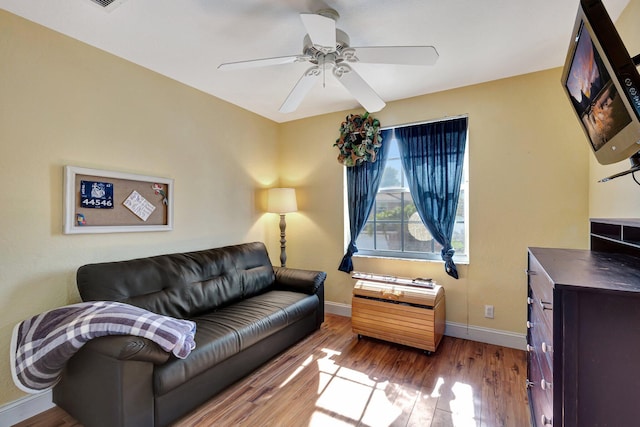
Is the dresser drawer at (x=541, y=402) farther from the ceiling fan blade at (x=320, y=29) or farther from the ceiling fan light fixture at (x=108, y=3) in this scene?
the ceiling fan light fixture at (x=108, y=3)

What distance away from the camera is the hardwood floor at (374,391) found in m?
1.78

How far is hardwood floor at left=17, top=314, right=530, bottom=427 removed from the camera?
70.2 inches

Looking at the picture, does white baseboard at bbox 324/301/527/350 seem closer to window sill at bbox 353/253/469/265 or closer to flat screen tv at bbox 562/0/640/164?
window sill at bbox 353/253/469/265

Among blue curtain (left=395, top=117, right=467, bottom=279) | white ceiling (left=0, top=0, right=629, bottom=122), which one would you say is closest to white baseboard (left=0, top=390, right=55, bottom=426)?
white ceiling (left=0, top=0, right=629, bottom=122)

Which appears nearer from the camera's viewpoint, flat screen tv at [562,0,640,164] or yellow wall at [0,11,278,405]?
flat screen tv at [562,0,640,164]

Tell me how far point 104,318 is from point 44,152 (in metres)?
1.25

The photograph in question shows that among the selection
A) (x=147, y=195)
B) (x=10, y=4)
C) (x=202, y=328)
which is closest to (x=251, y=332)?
(x=202, y=328)

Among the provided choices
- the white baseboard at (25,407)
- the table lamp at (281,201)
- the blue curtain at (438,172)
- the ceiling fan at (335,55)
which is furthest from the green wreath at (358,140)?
the white baseboard at (25,407)

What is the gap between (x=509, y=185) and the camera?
2.67 metres

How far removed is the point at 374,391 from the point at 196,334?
131cm

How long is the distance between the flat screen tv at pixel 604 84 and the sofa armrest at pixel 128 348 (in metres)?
2.30

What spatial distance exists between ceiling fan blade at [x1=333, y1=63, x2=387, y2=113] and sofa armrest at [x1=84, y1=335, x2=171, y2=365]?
2.04 m

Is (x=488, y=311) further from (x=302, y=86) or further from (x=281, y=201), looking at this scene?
(x=302, y=86)

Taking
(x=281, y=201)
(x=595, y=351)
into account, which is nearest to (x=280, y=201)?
(x=281, y=201)
